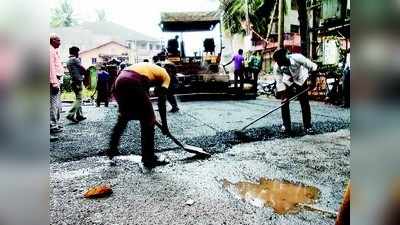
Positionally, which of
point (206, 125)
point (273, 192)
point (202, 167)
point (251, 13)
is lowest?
point (273, 192)

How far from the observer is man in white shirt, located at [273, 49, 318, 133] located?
5.47 feet

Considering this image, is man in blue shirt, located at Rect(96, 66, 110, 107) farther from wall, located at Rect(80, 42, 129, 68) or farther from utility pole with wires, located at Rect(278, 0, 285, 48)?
utility pole with wires, located at Rect(278, 0, 285, 48)

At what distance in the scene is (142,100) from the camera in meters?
1.60

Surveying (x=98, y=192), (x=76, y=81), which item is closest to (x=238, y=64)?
(x=76, y=81)

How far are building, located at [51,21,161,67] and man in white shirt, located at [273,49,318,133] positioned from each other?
2.05 ft

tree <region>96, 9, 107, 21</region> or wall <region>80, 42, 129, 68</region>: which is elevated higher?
tree <region>96, 9, 107, 21</region>

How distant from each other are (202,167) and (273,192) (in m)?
0.33

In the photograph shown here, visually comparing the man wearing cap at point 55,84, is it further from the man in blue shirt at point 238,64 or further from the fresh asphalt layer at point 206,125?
the man in blue shirt at point 238,64

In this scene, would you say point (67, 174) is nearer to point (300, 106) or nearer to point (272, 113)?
point (272, 113)

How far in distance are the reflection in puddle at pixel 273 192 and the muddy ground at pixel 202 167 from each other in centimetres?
3

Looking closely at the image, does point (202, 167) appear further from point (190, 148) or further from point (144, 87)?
point (144, 87)

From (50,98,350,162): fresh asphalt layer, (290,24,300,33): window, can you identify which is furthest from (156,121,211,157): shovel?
(290,24,300,33): window
